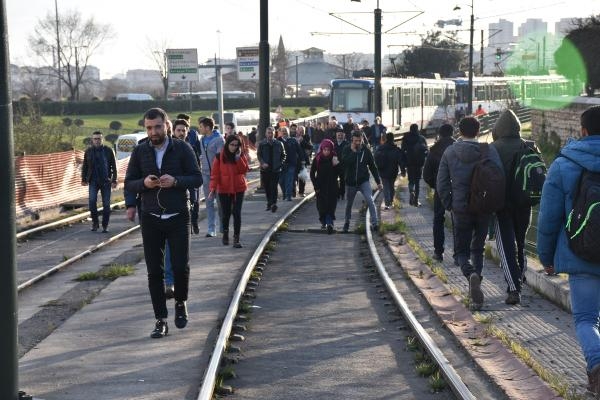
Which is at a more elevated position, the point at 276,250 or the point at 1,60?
the point at 1,60

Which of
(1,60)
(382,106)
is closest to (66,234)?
(1,60)

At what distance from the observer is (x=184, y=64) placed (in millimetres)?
58312

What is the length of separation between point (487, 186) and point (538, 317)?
1341 millimetres

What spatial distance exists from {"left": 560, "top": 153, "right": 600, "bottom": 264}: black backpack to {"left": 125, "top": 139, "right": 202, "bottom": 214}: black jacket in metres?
3.47

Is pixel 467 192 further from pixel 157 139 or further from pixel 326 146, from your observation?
pixel 326 146

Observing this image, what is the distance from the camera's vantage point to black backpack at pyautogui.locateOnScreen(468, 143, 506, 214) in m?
10.4

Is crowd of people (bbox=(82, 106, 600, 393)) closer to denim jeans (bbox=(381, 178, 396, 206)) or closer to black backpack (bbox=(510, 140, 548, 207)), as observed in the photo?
black backpack (bbox=(510, 140, 548, 207))

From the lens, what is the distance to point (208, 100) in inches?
3851

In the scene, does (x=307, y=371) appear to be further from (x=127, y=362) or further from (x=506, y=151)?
(x=506, y=151)

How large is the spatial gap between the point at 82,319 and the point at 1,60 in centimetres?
480

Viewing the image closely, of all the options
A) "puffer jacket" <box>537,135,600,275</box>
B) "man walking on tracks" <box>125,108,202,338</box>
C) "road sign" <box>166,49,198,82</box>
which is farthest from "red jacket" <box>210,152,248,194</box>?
"road sign" <box>166,49,198,82</box>

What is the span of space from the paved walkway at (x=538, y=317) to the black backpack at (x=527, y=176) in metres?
1.07

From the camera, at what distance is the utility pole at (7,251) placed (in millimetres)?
6180

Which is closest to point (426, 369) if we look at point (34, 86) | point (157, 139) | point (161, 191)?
point (161, 191)
